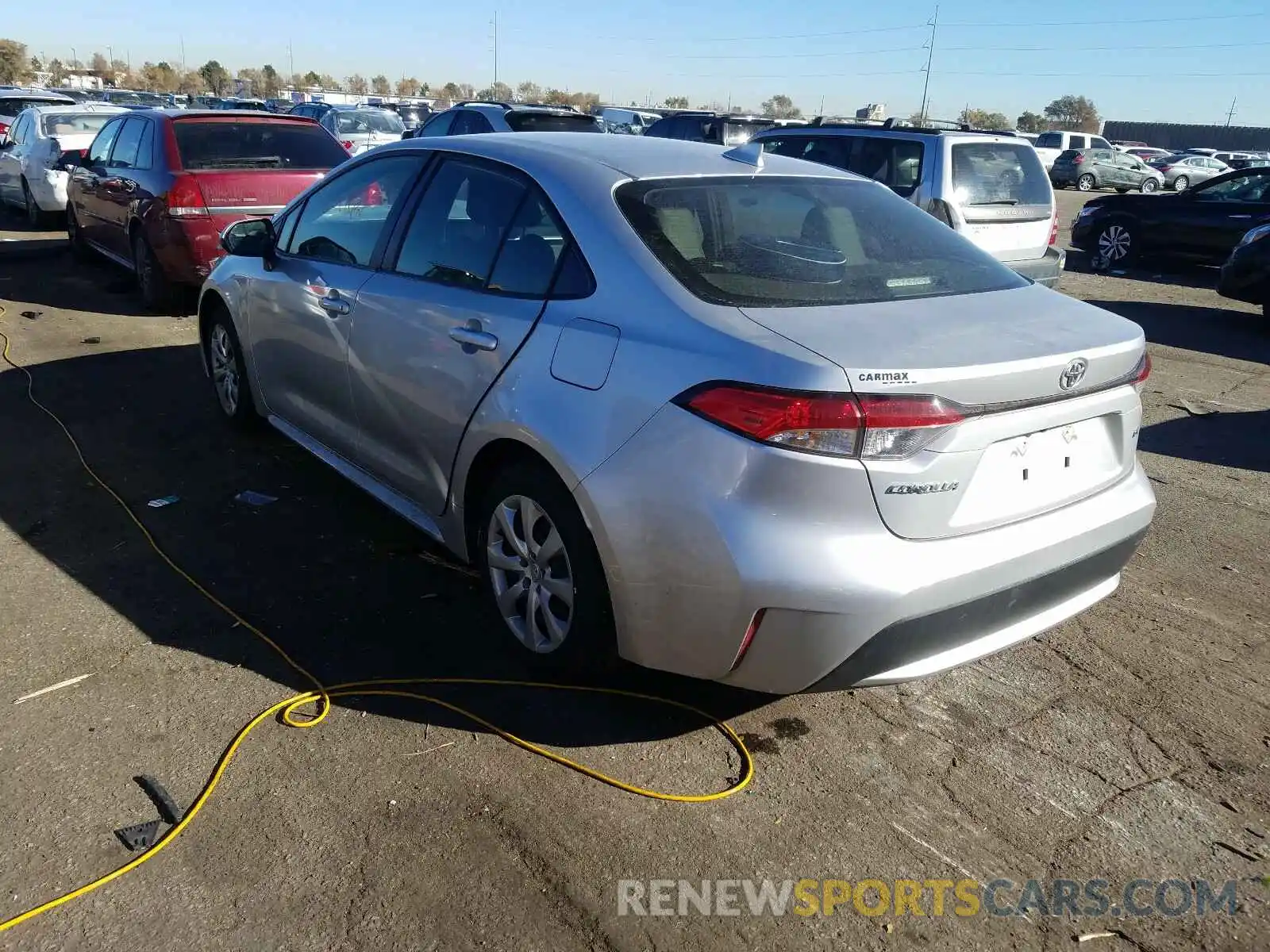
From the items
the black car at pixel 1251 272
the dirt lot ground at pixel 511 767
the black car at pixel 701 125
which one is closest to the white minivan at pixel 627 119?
the black car at pixel 701 125

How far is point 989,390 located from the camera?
2738mm

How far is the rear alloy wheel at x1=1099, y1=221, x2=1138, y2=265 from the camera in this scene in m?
14.7

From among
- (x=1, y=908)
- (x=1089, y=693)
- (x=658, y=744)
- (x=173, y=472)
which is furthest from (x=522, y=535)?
(x=173, y=472)

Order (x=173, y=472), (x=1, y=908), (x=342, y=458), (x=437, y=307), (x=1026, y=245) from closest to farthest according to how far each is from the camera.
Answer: (x=1, y=908) < (x=437, y=307) < (x=342, y=458) < (x=173, y=472) < (x=1026, y=245)

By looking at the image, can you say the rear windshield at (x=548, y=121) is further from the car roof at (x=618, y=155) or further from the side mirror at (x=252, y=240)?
the car roof at (x=618, y=155)

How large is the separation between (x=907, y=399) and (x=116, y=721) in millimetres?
2545

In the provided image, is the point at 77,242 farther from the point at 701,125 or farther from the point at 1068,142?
the point at 1068,142

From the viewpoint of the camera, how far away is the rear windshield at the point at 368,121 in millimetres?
21000

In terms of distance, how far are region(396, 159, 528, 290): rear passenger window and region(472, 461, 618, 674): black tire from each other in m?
0.69

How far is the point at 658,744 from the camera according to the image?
3.21 meters

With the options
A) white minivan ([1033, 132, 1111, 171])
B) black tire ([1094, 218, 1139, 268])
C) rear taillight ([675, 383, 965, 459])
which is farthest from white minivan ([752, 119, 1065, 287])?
white minivan ([1033, 132, 1111, 171])

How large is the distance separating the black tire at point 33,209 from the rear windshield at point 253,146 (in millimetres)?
6808

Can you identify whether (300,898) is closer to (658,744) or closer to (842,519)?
(658,744)

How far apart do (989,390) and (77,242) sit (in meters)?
11.7
